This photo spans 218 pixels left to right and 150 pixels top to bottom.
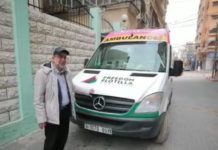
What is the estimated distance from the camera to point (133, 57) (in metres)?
3.44

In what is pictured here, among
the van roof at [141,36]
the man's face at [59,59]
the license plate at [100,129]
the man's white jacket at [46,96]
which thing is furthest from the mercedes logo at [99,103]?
the van roof at [141,36]

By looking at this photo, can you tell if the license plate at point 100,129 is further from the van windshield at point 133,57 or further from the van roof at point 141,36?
the van roof at point 141,36

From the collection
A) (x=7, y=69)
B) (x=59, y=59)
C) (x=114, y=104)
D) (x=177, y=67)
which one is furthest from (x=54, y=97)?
(x=177, y=67)

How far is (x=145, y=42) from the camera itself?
3572 millimetres

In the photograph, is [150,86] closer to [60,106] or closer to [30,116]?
[60,106]

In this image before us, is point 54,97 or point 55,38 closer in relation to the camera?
point 54,97

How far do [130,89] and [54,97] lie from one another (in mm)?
1180

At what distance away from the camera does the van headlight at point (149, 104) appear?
2.39 metres

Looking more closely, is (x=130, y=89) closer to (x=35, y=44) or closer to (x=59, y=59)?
(x=59, y=59)

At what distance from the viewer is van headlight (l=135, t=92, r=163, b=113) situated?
7.84 feet

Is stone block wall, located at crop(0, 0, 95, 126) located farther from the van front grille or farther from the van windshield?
the van front grille

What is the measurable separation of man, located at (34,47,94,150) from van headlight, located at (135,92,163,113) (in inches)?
42.2

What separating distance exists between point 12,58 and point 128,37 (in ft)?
8.39

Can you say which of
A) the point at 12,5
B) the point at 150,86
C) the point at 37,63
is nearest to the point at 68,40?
the point at 37,63
